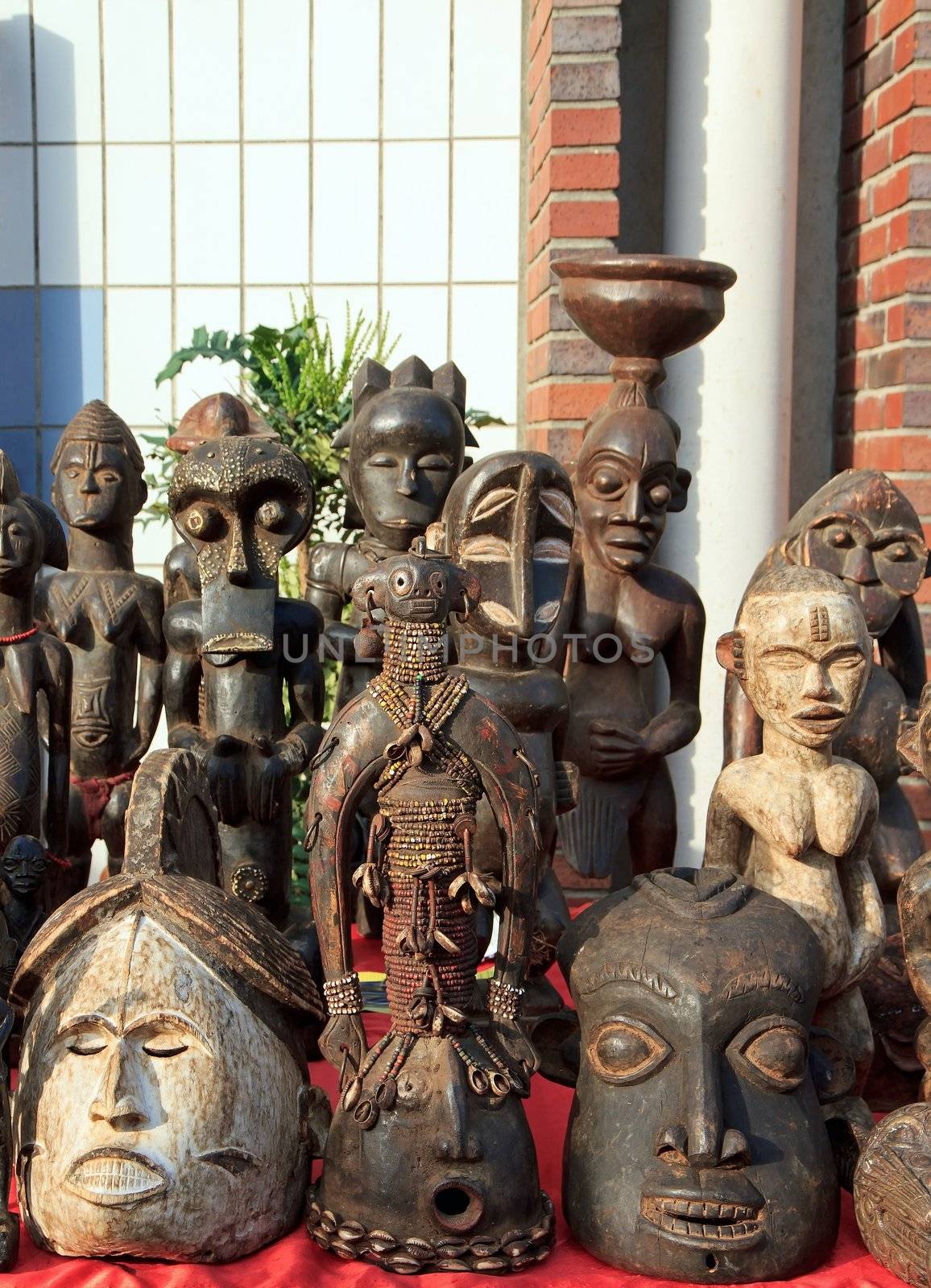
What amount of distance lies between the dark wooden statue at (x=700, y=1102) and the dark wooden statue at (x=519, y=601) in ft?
1.10

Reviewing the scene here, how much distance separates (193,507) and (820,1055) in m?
1.23

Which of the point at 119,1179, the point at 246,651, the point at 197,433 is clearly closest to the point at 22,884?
the point at 246,651

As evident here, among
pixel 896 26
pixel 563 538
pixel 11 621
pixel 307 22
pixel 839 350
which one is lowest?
pixel 11 621

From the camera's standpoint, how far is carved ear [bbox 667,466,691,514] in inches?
101

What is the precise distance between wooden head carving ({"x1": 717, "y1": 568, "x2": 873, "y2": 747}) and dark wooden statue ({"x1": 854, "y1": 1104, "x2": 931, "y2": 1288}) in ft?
1.62

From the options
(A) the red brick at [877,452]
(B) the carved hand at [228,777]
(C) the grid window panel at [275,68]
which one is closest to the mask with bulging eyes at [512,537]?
(B) the carved hand at [228,777]

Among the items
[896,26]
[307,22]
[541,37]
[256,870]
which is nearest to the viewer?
[256,870]

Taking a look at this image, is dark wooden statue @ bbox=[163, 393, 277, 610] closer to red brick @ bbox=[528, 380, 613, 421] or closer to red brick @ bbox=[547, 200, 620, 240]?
red brick @ bbox=[528, 380, 613, 421]

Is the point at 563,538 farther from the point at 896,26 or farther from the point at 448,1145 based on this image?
the point at 896,26

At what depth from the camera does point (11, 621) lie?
7.18 ft

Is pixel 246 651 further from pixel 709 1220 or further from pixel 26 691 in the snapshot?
pixel 709 1220

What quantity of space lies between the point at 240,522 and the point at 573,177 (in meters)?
1.72

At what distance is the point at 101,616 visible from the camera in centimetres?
253

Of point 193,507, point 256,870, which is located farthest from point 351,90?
point 256,870
